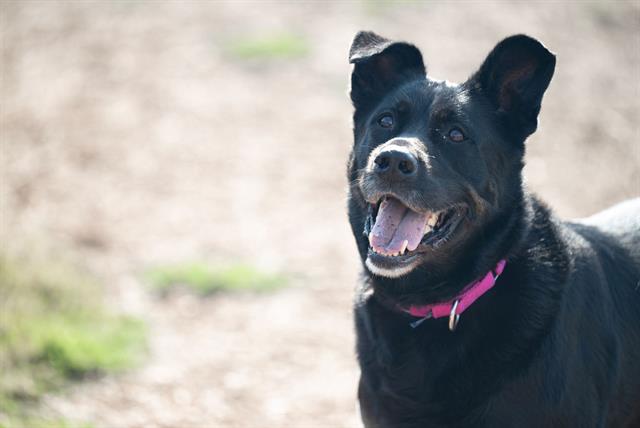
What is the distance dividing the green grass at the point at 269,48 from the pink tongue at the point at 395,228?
8.03 metres

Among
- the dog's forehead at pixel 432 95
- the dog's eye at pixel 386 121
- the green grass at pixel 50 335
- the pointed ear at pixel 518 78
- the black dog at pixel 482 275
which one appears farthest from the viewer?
the green grass at pixel 50 335

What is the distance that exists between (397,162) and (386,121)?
0.49 m

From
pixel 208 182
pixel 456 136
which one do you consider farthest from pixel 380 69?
pixel 208 182

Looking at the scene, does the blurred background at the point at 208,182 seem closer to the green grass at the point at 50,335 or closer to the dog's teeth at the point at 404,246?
the green grass at the point at 50,335

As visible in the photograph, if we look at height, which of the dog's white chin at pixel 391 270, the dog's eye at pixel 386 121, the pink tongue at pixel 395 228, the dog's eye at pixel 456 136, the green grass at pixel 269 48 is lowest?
the dog's white chin at pixel 391 270

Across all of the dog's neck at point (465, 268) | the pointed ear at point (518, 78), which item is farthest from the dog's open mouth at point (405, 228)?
Answer: the pointed ear at point (518, 78)

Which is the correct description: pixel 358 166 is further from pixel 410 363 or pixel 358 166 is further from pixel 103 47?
pixel 103 47

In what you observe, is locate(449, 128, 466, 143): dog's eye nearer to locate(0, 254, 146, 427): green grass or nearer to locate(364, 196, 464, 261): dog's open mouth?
locate(364, 196, 464, 261): dog's open mouth

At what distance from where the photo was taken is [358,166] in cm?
382

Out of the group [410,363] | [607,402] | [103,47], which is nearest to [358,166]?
[410,363]

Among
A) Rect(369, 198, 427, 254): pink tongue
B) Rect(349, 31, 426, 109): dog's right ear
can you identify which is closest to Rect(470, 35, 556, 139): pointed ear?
Rect(349, 31, 426, 109): dog's right ear

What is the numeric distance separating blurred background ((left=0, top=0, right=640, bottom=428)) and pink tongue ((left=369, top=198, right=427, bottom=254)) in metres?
1.66

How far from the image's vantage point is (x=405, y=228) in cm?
353

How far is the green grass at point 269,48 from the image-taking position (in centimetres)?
1128
